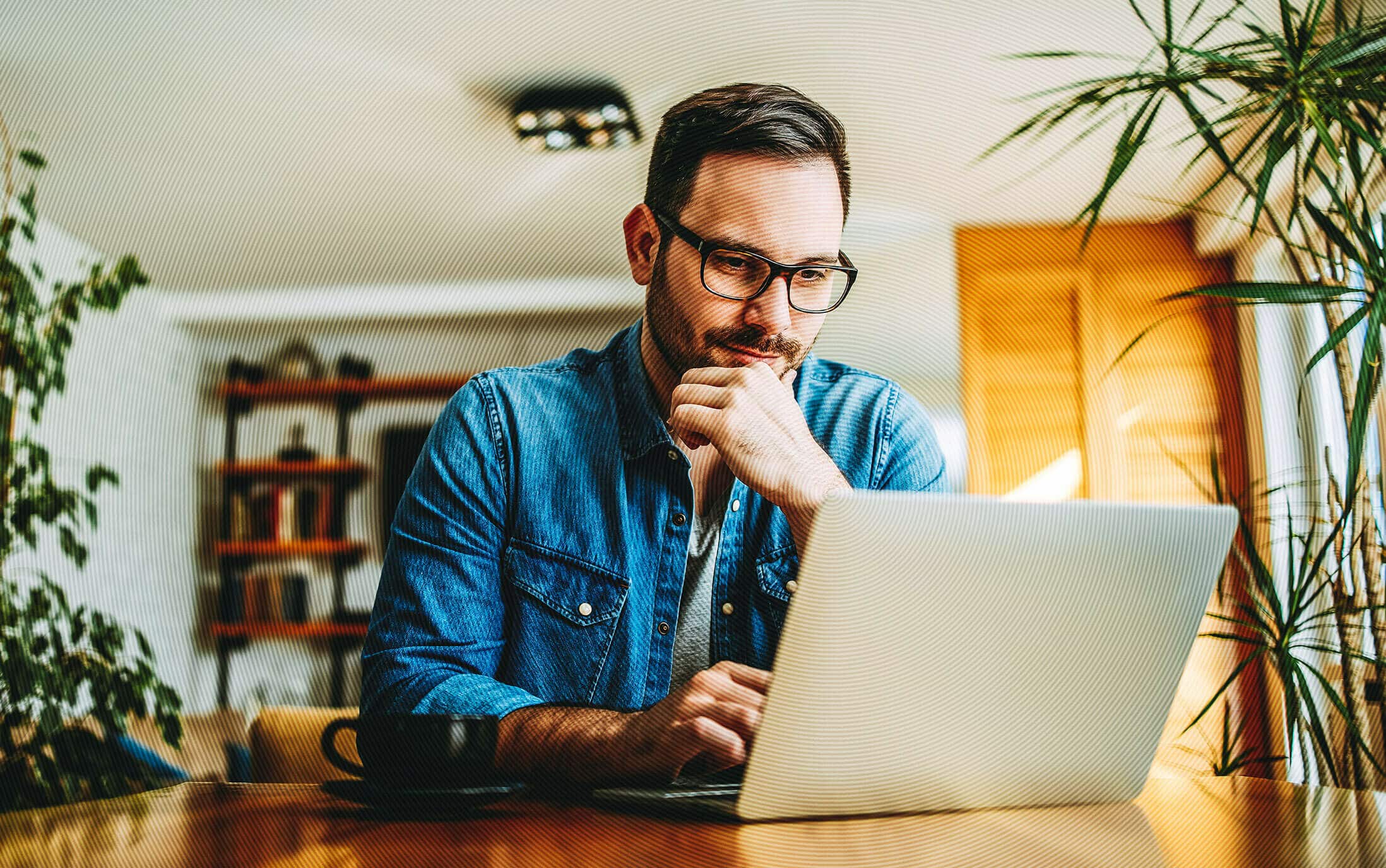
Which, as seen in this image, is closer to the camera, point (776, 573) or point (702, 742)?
point (702, 742)

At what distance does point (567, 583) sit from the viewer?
849mm

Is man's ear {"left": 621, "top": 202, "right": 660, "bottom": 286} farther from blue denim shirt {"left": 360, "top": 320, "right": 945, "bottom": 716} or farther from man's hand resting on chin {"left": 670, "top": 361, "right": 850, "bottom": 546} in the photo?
man's hand resting on chin {"left": 670, "top": 361, "right": 850, "bottom": 546}

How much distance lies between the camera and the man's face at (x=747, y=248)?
35.1 inches

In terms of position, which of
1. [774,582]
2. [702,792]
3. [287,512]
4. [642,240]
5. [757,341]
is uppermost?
[642,240]

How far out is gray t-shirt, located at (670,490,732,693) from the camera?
87 cm

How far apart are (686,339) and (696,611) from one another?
0.30 metres

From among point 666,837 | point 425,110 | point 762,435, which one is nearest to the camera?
point 666,837

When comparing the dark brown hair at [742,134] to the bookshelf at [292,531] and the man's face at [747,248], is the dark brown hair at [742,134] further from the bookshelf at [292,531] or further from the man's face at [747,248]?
the bookshelf at [292,531]

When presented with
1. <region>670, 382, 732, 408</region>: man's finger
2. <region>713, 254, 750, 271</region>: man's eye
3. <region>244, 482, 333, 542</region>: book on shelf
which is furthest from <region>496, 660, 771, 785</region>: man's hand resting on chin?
<region>244, 482, 333, 542</region>: book on shelf

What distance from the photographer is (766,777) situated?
0.45m

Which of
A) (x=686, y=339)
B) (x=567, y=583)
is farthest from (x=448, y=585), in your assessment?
(x=686, y=339)

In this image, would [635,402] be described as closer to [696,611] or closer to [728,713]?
[696,611]

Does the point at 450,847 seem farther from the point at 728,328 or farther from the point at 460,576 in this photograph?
the point at 728,328

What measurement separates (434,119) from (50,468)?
912mm
